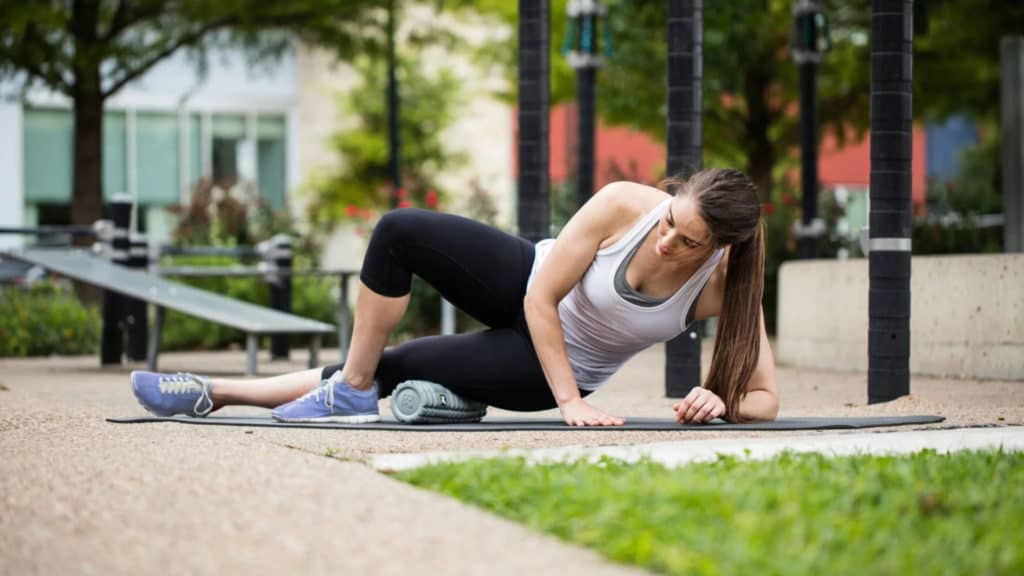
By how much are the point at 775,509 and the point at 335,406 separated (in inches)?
105

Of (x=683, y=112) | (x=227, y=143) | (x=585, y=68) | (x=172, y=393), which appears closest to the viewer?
(x=172, y=393)

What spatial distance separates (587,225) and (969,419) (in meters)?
1.96

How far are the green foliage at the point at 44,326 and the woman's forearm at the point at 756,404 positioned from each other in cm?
985

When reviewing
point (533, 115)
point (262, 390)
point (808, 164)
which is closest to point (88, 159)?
point (808, 164)

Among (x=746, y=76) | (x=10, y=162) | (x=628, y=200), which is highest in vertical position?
(x=746, y=76)

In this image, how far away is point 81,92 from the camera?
17.5m

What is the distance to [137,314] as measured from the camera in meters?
12.6

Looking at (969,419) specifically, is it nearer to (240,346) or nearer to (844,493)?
(844,493)

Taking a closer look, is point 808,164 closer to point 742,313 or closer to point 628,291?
point 742,313

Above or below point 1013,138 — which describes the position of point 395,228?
below

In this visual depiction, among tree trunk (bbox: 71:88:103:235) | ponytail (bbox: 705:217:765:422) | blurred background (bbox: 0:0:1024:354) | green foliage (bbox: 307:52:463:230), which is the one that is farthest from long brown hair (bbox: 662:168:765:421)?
green foliage (bbox: 307:52:463:230)

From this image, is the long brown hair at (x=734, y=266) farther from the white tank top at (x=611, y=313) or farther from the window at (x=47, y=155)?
the window at (x=47, y=155)

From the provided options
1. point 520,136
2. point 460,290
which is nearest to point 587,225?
point 460,290

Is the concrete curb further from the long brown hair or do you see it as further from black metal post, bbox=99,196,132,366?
black metal post, bbox=99,196,132,366
